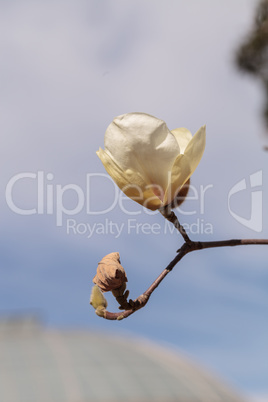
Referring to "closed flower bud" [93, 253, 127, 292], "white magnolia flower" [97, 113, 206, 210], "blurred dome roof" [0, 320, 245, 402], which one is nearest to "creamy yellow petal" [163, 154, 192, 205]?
"white magnolia flower" [97, 113, 206, 210]

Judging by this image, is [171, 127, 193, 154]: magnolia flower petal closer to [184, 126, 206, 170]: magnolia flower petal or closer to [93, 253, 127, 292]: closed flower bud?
Answer: [184, 126, 206, 170]: magnolia flower petal

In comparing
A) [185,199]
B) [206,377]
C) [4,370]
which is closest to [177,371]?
[206,377]

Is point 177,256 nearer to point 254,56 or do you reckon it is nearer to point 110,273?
point 110,273

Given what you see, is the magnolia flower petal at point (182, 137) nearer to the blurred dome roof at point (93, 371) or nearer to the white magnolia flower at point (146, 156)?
the white magnolia flower at point (146, 156)

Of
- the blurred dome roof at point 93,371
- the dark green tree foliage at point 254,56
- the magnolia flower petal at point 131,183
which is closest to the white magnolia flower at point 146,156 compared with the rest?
the magnolia flower petal at point 131,183

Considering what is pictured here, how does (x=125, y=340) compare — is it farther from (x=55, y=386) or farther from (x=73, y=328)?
(x=55, y=386)
